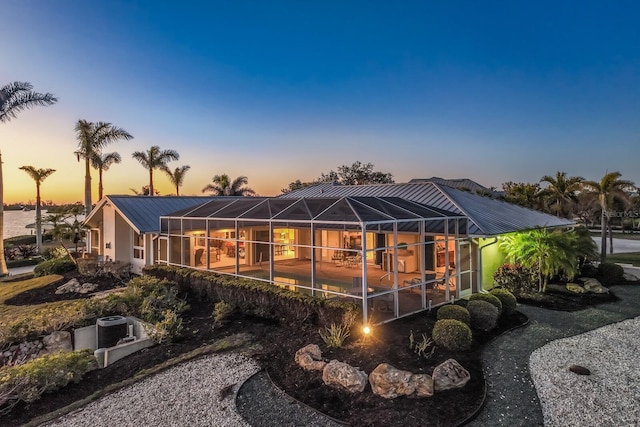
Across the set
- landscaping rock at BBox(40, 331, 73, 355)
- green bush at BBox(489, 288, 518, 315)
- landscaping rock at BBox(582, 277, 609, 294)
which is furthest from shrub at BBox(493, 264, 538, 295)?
landscaping rock at BBox(40, 331, 73, 355)

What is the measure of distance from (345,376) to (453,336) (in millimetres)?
2794

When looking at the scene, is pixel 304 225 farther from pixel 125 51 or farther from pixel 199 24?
pixel 125 51

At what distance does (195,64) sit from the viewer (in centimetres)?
1705

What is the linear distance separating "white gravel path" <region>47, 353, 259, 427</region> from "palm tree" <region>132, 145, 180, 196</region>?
29443mm

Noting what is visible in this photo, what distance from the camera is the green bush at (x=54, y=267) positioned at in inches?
745

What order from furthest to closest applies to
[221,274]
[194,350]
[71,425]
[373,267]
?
[373,267] → [221,274] → [194,350] → [71,425]

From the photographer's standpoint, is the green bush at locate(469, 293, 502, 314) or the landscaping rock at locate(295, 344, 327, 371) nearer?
the landscaping rock at locate(295, 344, 327, 371)

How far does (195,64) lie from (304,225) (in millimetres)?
9979

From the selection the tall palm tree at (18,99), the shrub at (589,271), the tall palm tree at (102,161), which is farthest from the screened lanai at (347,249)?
the tall palm tree at (102,161)

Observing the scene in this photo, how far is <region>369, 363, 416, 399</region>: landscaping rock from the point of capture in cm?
581

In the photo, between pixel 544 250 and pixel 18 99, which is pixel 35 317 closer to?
pixel 18 99

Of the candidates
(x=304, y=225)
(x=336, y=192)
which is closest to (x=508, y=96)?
(x=336, y=192)

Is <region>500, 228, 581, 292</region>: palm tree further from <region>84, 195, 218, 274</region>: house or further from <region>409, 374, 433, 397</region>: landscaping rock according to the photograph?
<region>84, 195, 218, 274</region>: house

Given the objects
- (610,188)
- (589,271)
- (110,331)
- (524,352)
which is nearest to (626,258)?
(610,188)
